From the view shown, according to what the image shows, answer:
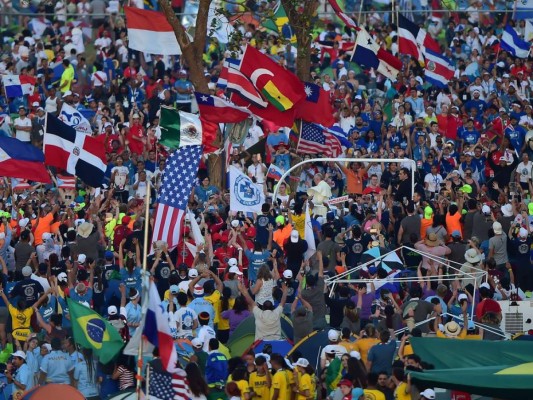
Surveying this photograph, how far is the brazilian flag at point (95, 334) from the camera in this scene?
2450 cm

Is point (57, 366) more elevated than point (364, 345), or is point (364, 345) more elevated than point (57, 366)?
point (364, 345)

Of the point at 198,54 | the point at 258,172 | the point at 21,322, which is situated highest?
the point at 198,54

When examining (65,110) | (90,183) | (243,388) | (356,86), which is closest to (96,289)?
(90,183)

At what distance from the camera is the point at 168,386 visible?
22094 millimetres

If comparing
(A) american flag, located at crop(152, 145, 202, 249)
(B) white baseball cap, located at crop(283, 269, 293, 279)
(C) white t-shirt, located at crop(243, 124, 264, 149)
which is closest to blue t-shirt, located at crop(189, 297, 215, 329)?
(A) american flag, located at crop(152, 145, 202, 249)

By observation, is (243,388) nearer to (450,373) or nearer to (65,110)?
(450,373)

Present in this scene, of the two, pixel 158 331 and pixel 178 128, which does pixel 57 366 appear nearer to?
pixel 158 331

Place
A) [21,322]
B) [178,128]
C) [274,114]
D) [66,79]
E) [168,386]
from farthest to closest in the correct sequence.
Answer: [66,79] < [274,114] < [178,128] < [21,322] < [168,386]

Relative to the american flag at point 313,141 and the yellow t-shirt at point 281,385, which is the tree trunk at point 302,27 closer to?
the american flag at point 313,141

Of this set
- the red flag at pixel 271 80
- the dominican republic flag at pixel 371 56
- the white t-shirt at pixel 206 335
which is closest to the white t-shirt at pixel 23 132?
the red flag at pixel 271 80

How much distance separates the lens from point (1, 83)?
4131 centimetres

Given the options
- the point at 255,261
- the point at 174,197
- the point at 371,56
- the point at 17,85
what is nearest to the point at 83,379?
the point at 174,197

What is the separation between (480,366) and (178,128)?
39.0ft

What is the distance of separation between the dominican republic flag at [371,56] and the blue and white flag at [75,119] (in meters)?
5.73
